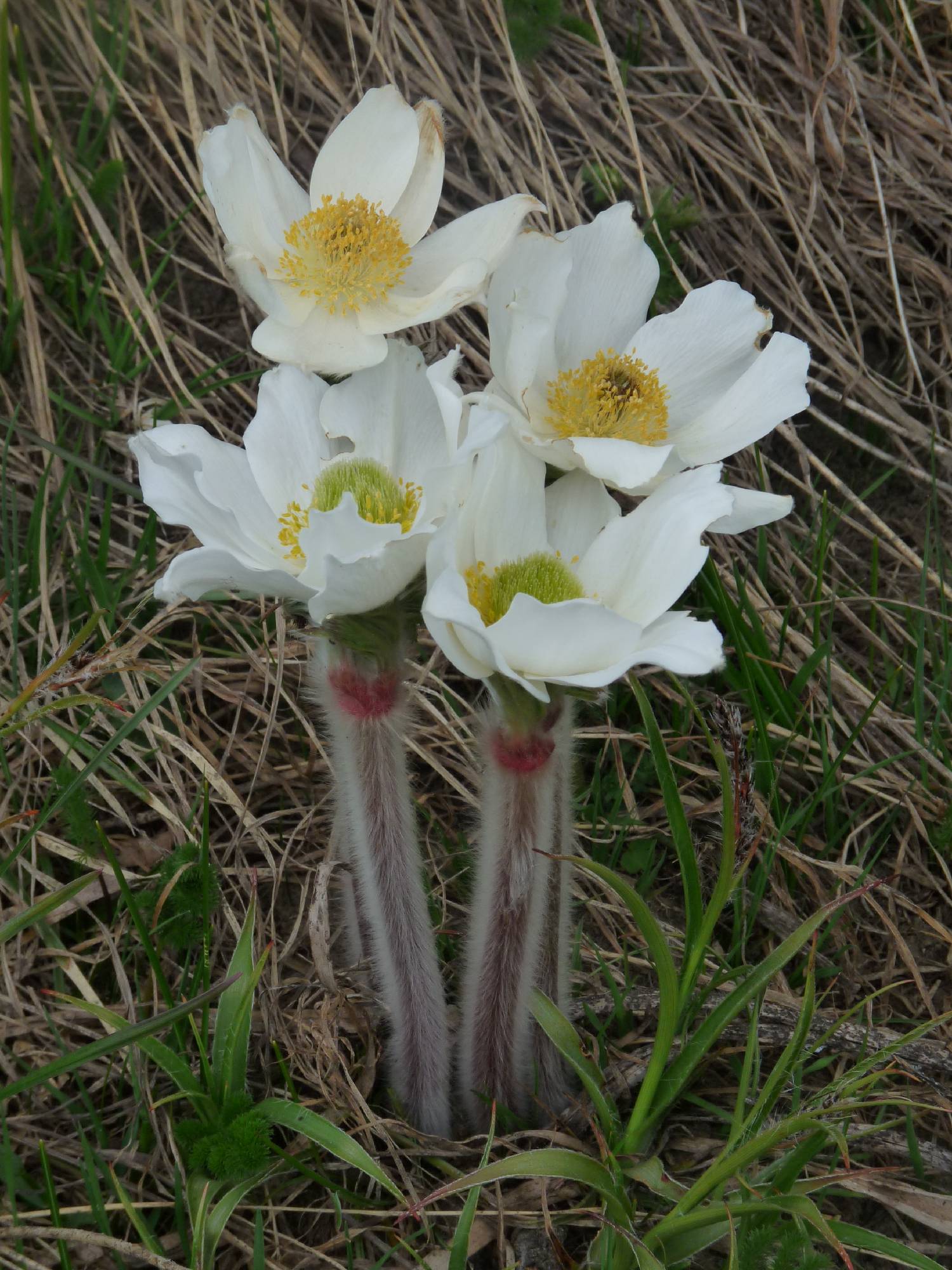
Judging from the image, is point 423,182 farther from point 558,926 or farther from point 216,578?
point 558,926

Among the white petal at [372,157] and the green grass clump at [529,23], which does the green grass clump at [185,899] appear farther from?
the green grass clump at [529,23]

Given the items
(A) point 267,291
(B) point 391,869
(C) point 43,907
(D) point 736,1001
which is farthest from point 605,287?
(C) point 43,907

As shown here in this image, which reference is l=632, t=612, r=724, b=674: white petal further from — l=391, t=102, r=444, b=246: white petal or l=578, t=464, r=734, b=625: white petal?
l=391, t=102, r=444, b=246: white petal

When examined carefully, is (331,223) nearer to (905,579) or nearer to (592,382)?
(592,382)

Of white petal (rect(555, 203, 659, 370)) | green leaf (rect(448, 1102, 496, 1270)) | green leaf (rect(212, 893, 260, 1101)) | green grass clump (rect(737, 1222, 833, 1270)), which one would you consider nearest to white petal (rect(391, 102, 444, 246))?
white petal (rect(555, 203, 659, 370))

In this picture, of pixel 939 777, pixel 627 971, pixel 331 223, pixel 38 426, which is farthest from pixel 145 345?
pixel 939 777
